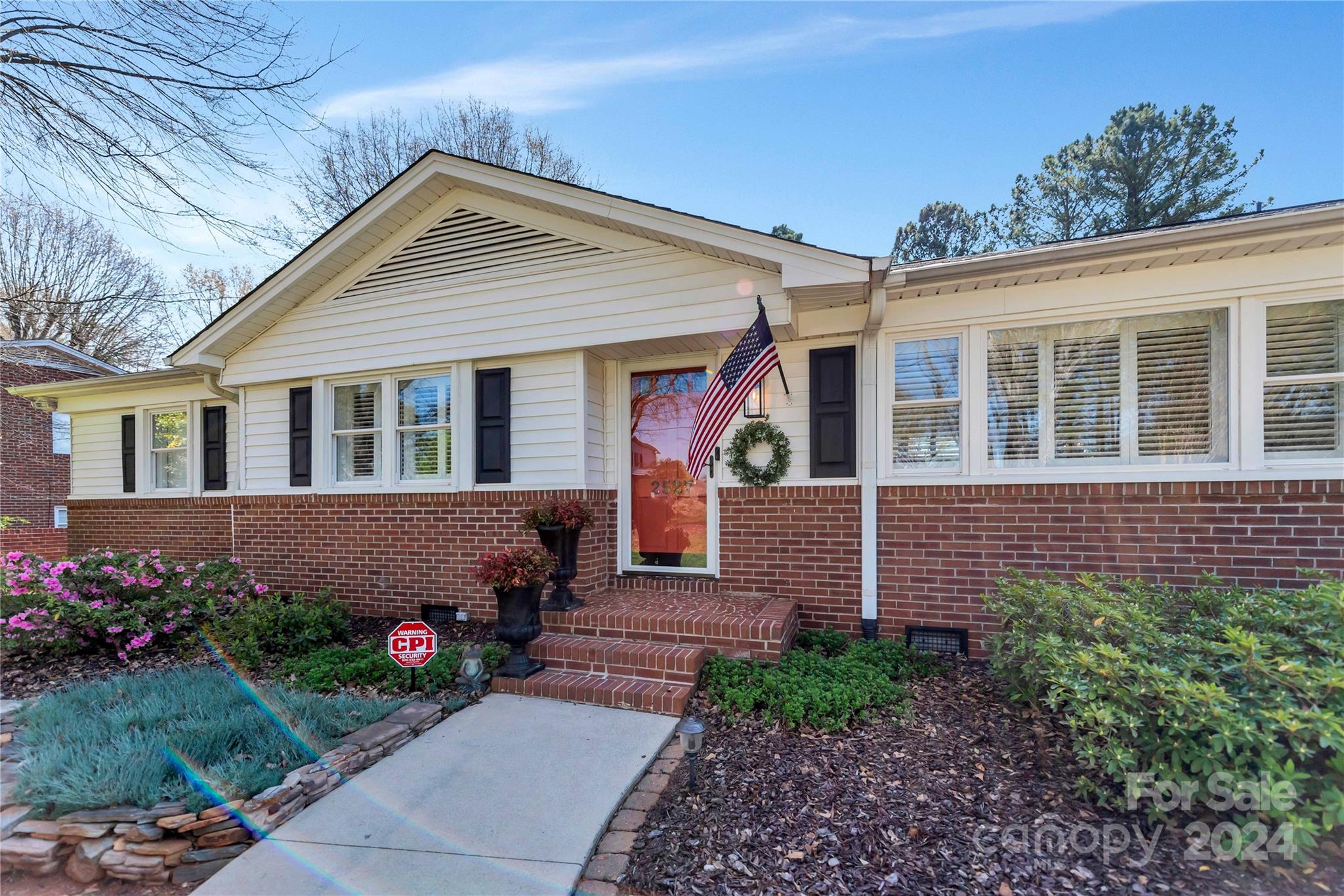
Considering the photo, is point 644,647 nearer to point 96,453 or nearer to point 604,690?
point 604,690

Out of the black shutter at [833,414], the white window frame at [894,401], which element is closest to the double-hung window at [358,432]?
the black shutter at [833,414]

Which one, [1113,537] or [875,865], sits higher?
[1113,537]

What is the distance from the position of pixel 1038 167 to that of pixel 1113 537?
14.1 m

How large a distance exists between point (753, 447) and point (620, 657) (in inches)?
87.1

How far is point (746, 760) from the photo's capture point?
120 inches

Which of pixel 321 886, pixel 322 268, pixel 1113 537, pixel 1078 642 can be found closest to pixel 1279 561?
pixel 1113 537

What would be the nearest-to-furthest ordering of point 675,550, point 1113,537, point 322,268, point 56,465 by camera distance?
point 1113,537 → point 675,550 → point 322,268 → point 56,465

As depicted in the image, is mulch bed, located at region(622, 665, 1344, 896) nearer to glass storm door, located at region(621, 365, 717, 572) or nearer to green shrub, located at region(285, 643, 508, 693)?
green shrub, located at region(285, 643, 508, 693)

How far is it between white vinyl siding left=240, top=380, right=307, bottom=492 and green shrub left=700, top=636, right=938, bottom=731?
19.0ft

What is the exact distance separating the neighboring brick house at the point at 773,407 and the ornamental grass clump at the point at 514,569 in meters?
0.67

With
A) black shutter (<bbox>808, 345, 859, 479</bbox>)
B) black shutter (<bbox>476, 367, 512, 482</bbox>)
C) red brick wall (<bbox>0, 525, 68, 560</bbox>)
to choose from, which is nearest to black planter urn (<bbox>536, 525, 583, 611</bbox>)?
black shutter (<bbox>476, 367, 512, 482</bbox>)

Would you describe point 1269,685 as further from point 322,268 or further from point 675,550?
point 322,268

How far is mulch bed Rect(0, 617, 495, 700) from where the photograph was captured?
4.30 m

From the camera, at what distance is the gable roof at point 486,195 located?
4.38m
